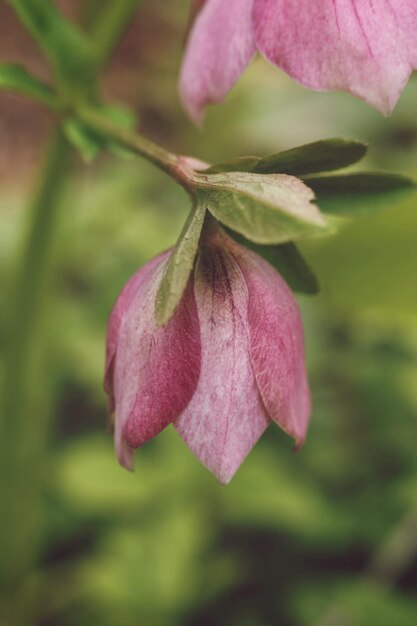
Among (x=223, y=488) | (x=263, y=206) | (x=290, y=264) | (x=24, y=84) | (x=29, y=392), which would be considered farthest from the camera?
(x=223, y=488)

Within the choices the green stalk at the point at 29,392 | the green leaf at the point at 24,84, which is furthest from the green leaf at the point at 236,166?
the green stalk at the point at 29,392

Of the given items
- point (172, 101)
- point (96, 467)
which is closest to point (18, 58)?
point (172, 101)

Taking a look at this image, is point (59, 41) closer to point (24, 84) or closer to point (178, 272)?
point (24, 84)

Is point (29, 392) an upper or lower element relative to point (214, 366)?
lower

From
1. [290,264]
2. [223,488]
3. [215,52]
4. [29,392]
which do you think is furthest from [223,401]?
[223,488]

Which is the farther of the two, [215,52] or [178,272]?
[215,52]
